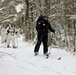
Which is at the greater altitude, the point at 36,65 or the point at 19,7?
the point at 19,7

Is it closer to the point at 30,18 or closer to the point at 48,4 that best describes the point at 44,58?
the point at 48,4

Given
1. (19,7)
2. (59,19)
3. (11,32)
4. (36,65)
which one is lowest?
(36,65)

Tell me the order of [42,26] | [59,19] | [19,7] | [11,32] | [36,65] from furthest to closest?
[19,7] < [59,19] < [11,32] < [42,26] < [36,65]

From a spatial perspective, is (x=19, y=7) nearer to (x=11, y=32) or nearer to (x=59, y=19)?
(x=59, y=19)

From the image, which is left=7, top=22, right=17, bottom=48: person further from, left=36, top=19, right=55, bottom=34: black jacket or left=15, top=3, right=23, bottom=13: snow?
left=15, top=3, right=23, bottom=13: snow

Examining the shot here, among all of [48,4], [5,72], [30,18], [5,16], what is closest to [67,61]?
[5,72]

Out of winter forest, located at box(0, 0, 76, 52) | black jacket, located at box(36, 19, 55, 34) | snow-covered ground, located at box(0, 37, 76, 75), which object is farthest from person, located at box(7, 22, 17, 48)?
black jacket, located at box(36, 19, 55, 34)

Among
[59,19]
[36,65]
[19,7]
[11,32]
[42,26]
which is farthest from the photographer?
[19,7]

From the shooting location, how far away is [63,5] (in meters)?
16.5

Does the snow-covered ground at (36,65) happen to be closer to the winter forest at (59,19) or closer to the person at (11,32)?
the winter forest at (59,19)

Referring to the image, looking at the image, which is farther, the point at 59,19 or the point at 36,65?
the point at 59,19

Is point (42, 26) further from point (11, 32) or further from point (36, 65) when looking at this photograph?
point (11, 32)

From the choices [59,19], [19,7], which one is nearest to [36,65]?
[59,19]

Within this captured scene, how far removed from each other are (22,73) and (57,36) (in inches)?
395
